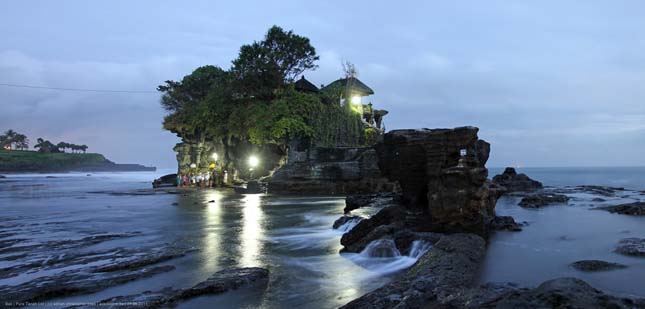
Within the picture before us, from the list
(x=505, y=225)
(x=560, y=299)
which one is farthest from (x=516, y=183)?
(x=560, y=299)

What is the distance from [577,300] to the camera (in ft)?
11.7

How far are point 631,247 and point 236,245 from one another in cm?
1011

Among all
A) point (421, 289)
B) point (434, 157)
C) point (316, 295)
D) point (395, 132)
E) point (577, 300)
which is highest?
point (395, 132)

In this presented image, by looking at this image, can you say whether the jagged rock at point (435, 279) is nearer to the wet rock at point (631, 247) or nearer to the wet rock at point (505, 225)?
the wet rock at point (631, 247)

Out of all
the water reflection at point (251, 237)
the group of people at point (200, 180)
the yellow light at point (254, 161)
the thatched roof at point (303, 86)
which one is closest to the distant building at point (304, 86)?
the thatched roof at point (303, 86)

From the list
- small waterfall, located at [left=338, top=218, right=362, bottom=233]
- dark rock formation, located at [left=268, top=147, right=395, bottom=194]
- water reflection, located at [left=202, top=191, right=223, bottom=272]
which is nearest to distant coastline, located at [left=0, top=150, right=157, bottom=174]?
dark rock formation, located at [left=268, top=147, right=395, bottom=194]

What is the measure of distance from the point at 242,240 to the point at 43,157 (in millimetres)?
125342

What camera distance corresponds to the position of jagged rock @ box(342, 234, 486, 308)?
4.81 m

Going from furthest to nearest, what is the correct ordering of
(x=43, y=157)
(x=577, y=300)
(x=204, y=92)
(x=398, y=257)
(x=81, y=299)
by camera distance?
(x=43, y=157) → (x=204, y=92) → (x=398, y=257) → (x=81, y=299) → (x=577, y=300)

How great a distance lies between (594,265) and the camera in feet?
24.9

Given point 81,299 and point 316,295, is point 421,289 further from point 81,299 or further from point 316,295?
point 81,299

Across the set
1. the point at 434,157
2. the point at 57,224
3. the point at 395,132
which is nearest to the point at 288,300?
the point at 434,157

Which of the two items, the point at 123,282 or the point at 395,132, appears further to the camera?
the point at 395,132

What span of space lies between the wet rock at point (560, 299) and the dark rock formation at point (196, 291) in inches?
148
